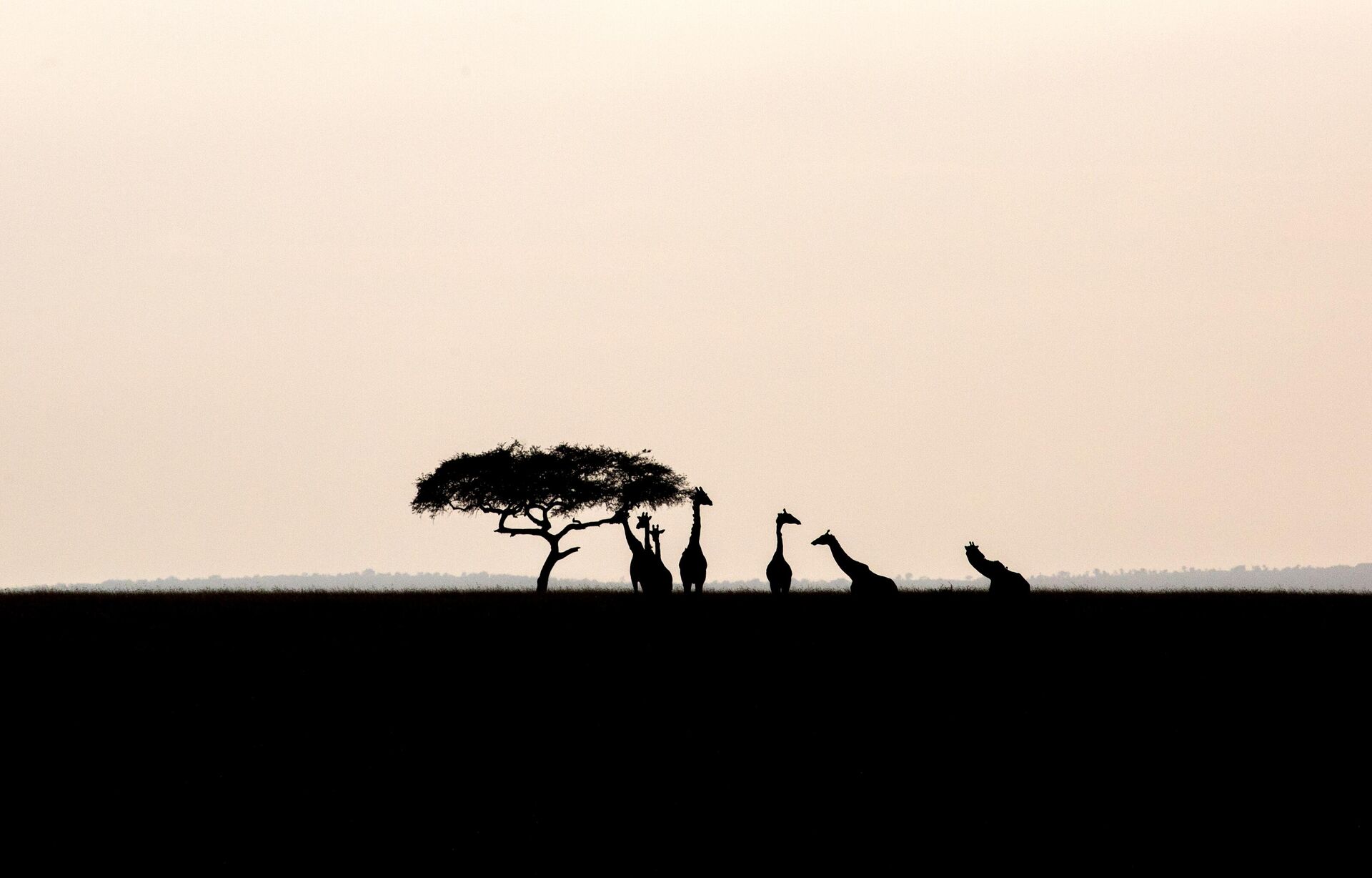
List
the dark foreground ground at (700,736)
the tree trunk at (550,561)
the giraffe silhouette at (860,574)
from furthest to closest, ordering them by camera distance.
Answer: the tree trunk at (550,561)
the giraffe silhouette at (860,574)
the dark foreground ground at (700,736)

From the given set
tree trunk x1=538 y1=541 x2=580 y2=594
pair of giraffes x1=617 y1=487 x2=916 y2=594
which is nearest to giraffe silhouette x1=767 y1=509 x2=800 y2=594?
pair of giraffes x1=617 y1=487 x2=916 y2=594

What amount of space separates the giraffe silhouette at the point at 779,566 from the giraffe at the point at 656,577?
243 cm

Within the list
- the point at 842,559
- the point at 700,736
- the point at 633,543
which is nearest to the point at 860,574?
the point at 842,559

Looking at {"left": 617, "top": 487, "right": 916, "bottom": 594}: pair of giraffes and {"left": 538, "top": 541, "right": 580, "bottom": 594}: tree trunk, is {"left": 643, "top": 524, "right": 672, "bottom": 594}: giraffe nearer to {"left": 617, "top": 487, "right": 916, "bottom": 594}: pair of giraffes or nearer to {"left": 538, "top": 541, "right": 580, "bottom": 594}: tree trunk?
{"left": 617, "top": 487, "right": 916, "bottom": 594}: pair of giraffes

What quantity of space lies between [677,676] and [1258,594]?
2195cm

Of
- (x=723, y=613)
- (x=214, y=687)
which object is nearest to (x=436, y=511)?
(x=723, y=613)

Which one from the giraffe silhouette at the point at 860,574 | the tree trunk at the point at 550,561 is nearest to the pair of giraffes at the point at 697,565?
the giraffe silhouette at the point at 860,574

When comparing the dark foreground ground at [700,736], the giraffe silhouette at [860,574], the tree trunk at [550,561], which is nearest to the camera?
the dark foreground ground at [700,736]

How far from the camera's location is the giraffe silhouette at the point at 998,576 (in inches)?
1186

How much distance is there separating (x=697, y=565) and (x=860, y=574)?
154 inches

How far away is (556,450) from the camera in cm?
5559

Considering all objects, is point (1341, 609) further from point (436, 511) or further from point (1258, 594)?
point (436, 511)

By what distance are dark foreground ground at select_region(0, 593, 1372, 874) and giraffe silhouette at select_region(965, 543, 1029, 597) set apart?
40 centimetres

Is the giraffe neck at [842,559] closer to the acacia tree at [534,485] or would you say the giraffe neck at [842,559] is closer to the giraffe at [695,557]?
the giraffe at [695,557]
